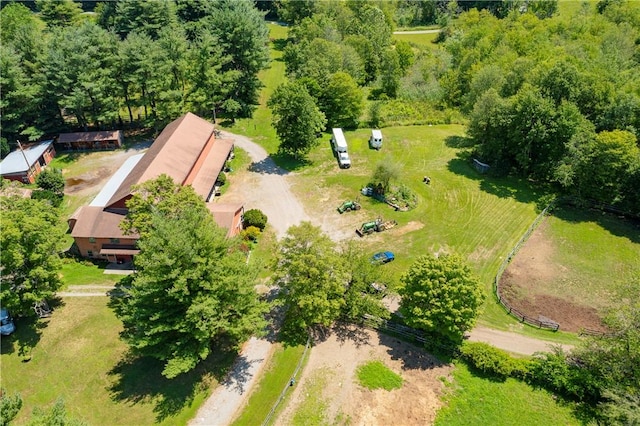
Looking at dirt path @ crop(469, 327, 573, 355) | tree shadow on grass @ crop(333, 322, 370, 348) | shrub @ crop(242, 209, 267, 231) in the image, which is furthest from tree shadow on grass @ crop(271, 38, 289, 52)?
dirt path @ crop(469, 327, 573, 355)

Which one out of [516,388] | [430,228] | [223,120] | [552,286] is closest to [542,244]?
[552,286]

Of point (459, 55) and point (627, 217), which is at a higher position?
point (459, 55)

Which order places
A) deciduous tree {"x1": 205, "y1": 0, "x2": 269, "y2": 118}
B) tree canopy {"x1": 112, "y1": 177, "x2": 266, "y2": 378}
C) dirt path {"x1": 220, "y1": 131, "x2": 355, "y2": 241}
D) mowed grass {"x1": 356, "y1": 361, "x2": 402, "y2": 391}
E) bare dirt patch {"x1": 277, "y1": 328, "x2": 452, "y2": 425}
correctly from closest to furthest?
tree canopy {"x1": 112, "y1": 177, "x2": 266, "y2": 378}, bare dirt patch {"x1": 277, "y1": 328, "x2": 452, "y2": 425}, mowed grass {"x1": 356, "y1": 361, "x2": 402, "y2": 391}, dirt path {"x1": 220, "y1": 131, "x2": 355, "y2": 241}, deciduous tree {"x1": 205, "y1": 0, "x2": 269, "y2": 118}

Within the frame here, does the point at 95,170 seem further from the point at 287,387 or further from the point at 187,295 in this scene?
the point at 287,387

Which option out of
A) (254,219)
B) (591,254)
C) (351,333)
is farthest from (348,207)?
(591,254)

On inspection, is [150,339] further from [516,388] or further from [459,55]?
[459,55]

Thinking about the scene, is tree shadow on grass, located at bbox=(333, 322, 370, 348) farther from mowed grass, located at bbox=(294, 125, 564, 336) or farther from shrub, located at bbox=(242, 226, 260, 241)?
shrub, located at bbox=(242, 226, 260, 241)
